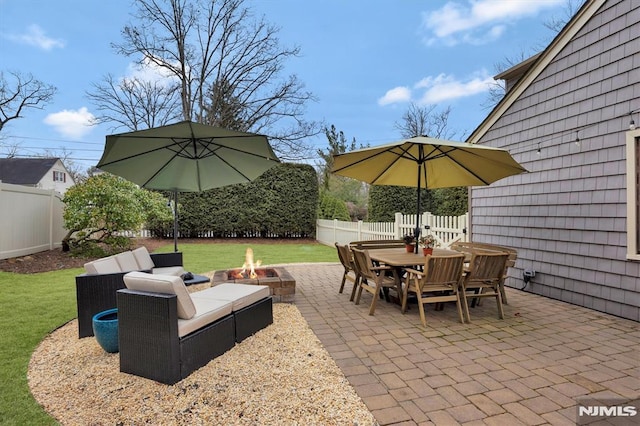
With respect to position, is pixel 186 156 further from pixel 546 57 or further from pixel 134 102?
pixel 134 102

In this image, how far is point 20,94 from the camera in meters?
20.0

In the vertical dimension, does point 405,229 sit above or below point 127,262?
above

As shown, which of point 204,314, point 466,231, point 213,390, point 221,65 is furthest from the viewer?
point 221,65

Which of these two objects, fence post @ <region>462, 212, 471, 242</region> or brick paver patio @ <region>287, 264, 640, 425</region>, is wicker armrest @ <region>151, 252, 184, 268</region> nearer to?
brick paver patio @ <region>287, 264, 640, 425</region>

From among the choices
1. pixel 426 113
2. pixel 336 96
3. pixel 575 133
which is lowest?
pixel 575 133

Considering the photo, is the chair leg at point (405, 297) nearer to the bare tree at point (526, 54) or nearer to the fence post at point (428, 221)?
the fence post at point (428, 221)

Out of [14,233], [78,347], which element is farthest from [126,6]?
[78,347]

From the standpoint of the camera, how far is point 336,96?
23.7 metres

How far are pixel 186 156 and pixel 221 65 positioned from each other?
53.2 ft

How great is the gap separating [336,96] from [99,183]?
17.9 m

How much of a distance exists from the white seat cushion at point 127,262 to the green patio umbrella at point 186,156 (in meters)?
0.83

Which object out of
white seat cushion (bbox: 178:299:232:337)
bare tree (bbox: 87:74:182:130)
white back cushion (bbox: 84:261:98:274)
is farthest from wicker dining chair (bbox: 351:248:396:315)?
bare tree (bbox: 87:74:182:130)

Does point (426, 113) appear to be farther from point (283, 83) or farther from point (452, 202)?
point (452, 202)

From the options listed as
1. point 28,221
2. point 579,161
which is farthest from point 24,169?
point 579,161
